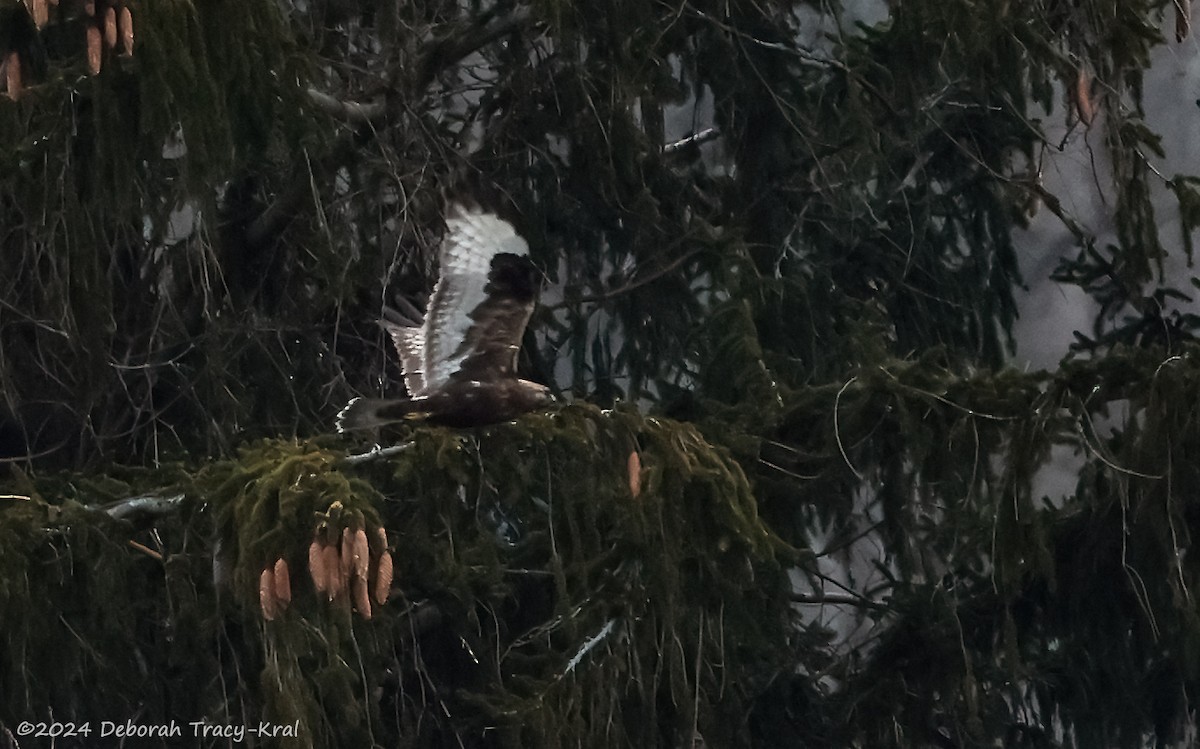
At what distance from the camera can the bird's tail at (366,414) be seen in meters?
4.27

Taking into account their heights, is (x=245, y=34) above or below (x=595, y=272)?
below

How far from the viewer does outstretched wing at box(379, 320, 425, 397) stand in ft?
14.8

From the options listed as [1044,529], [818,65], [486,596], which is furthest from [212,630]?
[818,65]

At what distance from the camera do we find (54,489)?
13.6 feet

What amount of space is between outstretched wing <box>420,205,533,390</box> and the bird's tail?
14 cm

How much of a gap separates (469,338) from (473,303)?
0.30 ft

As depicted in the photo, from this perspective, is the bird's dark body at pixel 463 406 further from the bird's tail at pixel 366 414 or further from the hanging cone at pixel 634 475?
the hanging cone at pixel 634 475

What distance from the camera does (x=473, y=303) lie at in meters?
4.52

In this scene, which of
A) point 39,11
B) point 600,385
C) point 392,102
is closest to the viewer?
point 39,11

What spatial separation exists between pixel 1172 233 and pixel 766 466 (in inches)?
363

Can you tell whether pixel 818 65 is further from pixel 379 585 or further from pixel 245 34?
pixel 379 585

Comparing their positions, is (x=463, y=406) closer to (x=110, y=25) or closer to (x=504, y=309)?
(x=504, y=309)

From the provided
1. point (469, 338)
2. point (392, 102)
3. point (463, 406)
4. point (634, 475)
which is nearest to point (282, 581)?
point (634, 475)

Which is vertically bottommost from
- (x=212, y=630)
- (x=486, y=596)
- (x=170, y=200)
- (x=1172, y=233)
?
(x=212, y=630)
